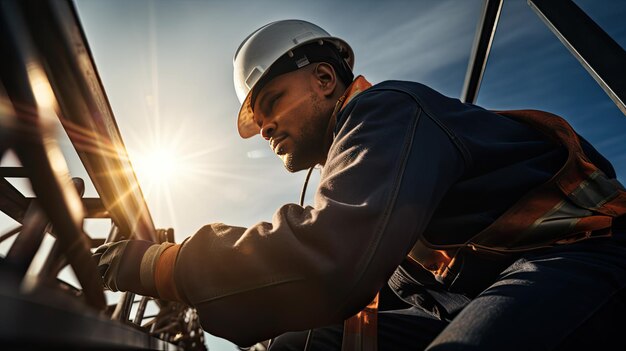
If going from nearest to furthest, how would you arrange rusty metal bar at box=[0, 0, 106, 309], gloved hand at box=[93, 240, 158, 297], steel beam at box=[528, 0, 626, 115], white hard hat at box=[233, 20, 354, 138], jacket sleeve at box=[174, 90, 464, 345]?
rusty metal bar at box=[0, 0, 106, 309]
jacket sleeve at box=[174, 90, 464, 345]
gloved hand at box=[93, 240, 158, 297]
steel beam at box=[528, 0, 626, 115]
white hard hat at box=[233, 20, 354, 138]

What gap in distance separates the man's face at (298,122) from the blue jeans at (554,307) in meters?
1.21

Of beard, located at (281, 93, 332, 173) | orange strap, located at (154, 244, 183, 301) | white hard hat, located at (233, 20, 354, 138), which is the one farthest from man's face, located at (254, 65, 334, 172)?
orange strap, located at (154, 244, 183, 301)

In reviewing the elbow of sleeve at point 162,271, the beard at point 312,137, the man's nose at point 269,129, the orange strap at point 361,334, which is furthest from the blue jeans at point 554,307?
the man's nose at point 269,129

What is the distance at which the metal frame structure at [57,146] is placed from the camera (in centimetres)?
58

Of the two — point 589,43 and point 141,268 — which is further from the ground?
point 589,43

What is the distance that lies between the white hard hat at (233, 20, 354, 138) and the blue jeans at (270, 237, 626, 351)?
1997 millimetres

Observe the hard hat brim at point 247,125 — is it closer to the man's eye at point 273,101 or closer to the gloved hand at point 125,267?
the man's eye at point 273,101

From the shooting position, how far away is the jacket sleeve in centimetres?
89

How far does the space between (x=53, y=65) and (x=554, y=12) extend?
2066 mm

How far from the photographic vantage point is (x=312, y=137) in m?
2.00

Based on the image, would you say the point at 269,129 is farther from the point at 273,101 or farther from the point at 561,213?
the point at 561,213

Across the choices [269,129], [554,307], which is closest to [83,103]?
[269,129]

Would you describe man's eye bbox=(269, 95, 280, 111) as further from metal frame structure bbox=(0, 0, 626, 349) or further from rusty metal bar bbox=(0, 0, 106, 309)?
rusty metal bar bbox=(0, 0, 106, 309)

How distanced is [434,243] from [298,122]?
3.45 ft
